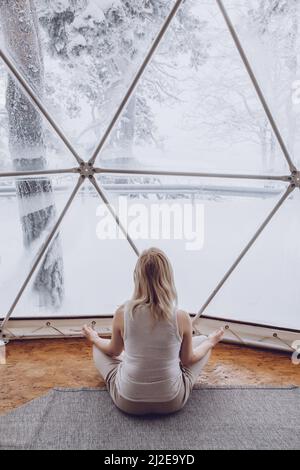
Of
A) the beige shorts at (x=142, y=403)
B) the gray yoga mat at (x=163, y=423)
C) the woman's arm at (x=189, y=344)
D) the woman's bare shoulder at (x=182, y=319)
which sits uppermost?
the woman's bare shoulder at (x=182, y=319)

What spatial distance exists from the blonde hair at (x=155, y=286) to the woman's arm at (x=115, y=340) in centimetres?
25

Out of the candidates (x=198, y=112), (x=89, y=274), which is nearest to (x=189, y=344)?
(x=89, y=274)

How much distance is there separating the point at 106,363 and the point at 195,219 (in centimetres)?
165

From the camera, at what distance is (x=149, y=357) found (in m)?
2.58

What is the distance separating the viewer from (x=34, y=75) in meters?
3.29

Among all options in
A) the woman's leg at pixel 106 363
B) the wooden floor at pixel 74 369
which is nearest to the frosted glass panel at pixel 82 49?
the woman's leg at pixel 106 363

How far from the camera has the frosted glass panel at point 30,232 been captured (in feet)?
12.2

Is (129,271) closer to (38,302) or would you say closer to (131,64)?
(38,302)

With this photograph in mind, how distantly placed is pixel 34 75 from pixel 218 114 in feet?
5.29

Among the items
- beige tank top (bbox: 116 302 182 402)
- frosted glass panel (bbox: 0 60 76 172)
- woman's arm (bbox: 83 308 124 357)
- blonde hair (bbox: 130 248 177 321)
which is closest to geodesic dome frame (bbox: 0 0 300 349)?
frosted glass panel (bbox: 0 60 76 172)

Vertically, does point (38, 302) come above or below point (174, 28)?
below

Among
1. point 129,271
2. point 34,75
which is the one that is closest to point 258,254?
point 129,271

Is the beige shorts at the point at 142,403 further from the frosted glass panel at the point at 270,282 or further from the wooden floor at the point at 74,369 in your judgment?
the frosted glass panel at the point at 270,282

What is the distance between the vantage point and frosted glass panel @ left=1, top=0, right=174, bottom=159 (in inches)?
123
